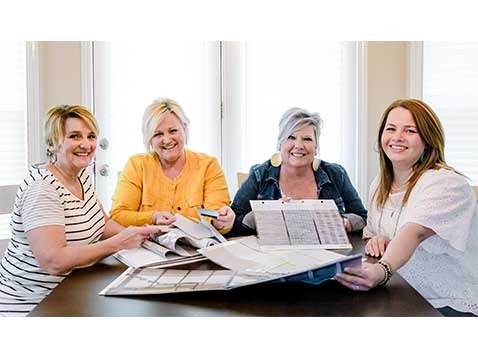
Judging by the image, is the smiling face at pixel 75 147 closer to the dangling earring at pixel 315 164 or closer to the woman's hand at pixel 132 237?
the woman's hand at pixel 132 237

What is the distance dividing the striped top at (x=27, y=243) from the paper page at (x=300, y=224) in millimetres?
557

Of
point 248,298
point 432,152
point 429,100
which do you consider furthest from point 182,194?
point 429,100

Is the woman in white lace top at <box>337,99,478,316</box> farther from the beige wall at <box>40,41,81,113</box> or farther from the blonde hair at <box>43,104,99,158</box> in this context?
the beige wall at <box>40,41,81,113</box>

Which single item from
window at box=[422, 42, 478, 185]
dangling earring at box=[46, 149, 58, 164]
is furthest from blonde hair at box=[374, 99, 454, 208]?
window at box=[422, 42, 478, 185]

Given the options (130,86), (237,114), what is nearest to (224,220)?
(237,114)

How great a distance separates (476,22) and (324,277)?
130 cm

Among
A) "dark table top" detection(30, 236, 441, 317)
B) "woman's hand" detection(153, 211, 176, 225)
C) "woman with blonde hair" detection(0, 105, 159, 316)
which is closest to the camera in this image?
"dark table top" detection(30, 236, 441, 317)

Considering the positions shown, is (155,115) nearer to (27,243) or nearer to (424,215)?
(27,243)

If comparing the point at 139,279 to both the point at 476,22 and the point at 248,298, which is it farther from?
the point at 476,22

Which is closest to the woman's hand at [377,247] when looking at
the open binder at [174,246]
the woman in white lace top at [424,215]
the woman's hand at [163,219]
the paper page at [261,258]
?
the woman in white lace top at [424,215]

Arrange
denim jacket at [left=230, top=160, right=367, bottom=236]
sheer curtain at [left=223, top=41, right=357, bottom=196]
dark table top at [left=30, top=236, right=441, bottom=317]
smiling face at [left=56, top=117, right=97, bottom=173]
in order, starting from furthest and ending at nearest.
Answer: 1. sheer curtain at [left=223, top=41, right=357, bottom=196]
2. denim jacket at [left=230, top=160, right=367, bottom=236]
3. smiling face at [left=56, top=117, right=97, bottom=173]
4. dark table top at [left=30, top=236, right=441, bottom=317]

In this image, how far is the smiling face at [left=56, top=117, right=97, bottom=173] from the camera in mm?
1752

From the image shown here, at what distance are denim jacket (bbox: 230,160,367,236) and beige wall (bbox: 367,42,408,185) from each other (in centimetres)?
130

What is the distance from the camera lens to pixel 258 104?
3.53m
